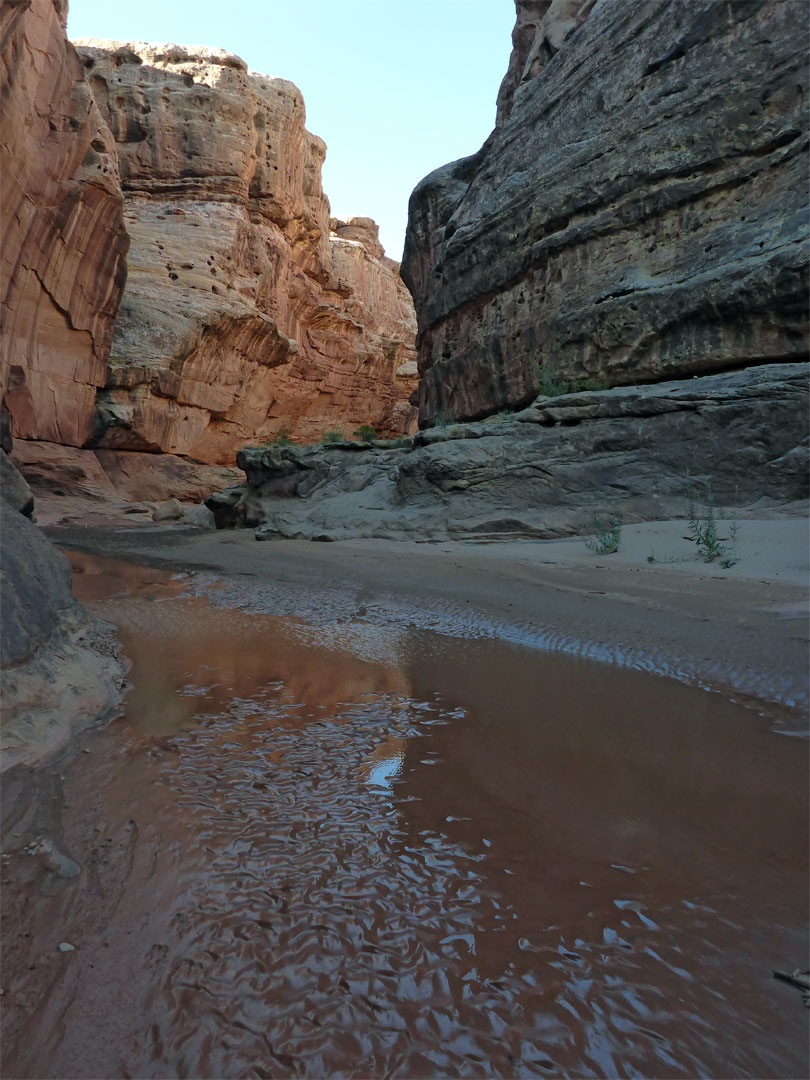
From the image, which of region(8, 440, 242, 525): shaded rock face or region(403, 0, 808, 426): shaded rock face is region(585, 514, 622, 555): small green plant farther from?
region(8, 440, 242, 525): shaded rock face

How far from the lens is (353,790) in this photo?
2107 mm

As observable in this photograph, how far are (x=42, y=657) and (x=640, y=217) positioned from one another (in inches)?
396

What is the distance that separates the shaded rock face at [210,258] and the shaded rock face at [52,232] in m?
1.66

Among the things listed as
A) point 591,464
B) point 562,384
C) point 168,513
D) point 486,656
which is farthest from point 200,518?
point 486,656

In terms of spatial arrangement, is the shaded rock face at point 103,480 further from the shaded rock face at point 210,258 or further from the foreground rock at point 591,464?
the foreground rock at point 591,464

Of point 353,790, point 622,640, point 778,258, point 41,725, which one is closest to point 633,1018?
point 353,790

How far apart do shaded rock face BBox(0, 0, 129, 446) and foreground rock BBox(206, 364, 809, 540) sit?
977cm

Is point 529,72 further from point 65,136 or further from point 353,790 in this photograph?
point 353,790

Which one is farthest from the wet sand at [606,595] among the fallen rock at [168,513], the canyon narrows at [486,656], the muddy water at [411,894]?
the fallen rock at [168,513]

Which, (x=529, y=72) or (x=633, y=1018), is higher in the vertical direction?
(x=529, y=72)

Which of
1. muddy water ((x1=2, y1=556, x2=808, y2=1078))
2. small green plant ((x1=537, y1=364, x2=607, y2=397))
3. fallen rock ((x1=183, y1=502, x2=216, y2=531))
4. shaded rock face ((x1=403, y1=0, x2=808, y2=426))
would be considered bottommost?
muddy water ((x1=2, y1=556, x2=808, y2=1078))

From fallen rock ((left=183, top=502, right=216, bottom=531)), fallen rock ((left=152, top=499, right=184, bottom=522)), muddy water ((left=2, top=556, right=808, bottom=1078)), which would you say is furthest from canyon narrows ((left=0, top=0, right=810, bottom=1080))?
fallen rock ((left=152, top=499, right=184, bottom=522))

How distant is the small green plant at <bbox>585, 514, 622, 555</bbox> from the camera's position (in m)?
6.20

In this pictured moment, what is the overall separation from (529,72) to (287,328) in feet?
49.6
